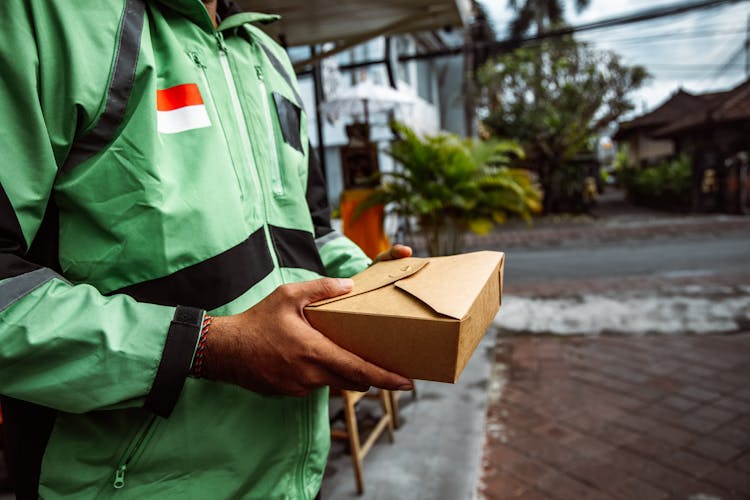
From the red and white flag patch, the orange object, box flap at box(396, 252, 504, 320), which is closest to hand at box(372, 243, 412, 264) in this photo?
box flap at box(396, 252, 504, 320)

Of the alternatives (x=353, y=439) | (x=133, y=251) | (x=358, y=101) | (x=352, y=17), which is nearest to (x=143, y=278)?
(x=133, y=251)

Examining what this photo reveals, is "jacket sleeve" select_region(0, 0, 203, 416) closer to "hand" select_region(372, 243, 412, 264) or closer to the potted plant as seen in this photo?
"hand" select_region(372, 243, 412, 264)

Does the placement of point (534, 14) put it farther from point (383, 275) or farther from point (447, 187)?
point (383, 275)

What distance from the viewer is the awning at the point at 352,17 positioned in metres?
3.35

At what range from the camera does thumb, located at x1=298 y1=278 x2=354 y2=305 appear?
87 cm

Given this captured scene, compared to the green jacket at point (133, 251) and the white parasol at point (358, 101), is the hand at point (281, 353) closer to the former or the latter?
the green jacket at point (133, 251)

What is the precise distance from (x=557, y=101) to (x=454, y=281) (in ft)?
59.6

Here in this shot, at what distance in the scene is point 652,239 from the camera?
39.5ft

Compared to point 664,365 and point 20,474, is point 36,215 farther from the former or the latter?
point 664,365

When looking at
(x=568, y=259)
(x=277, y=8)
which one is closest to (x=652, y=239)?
(x=568, y=259)

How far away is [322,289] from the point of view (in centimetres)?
89

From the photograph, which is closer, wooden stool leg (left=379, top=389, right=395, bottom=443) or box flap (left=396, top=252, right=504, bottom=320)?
box flap (left=396, top=252, right=504, bottom=320)

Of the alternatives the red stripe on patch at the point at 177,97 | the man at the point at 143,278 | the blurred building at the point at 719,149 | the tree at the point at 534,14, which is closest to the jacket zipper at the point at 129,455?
the man at the point at 143,278

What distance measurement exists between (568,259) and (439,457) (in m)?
7.85
